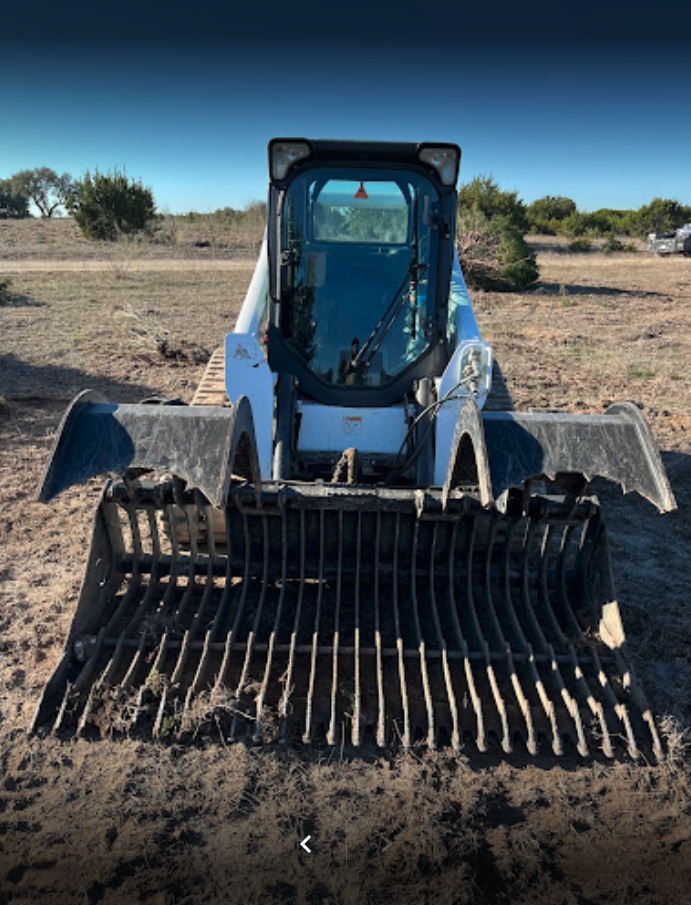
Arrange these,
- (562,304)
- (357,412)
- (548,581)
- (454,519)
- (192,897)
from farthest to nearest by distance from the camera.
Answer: (562,304) → (357,412) → (548,581) → (454,519) → (192,897)

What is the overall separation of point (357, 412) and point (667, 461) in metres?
3.48

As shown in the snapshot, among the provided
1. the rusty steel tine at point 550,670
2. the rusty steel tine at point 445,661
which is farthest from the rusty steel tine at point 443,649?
the rusty steel tine at point 550,670

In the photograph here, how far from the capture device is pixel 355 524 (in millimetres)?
3410

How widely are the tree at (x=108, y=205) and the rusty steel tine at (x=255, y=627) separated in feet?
76.2

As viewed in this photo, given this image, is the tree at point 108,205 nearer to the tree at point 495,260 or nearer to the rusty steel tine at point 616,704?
the tree at point 495,260

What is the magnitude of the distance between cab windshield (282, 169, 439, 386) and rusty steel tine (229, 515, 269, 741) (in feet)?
4.15

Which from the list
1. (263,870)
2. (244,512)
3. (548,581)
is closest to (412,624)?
(548,581)

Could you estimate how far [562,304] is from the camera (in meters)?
13.6

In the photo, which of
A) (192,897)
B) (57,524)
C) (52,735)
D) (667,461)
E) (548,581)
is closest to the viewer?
(192,897)

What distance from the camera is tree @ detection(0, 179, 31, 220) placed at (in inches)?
1631

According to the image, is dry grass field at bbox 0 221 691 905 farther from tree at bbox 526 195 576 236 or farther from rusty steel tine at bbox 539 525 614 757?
tree at bbox 526 195 576 236

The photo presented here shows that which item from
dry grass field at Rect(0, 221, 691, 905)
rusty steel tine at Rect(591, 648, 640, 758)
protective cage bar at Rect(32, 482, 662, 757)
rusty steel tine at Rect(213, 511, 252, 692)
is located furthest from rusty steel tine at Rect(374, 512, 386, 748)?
rusty steel tine at Rect(591, 648, 640, 758)

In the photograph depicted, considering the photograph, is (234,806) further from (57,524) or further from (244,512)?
(57,524)

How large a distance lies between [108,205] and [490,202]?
46.7 ft
